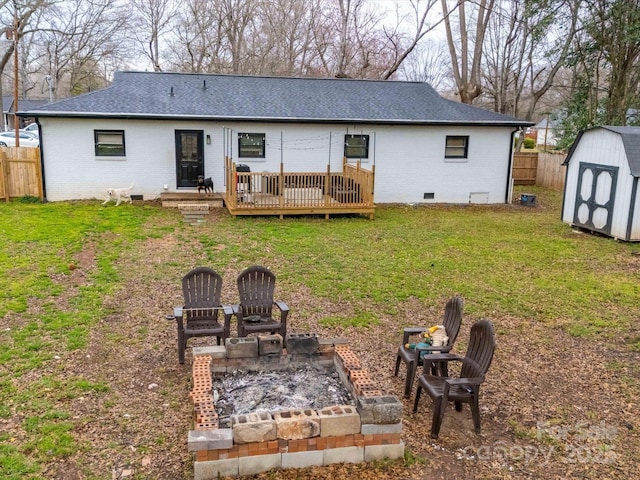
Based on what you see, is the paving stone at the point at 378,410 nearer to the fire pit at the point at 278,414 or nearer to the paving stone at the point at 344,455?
the fire pit at the point at 278,414

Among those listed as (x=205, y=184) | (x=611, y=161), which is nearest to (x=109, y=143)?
(x=205, y=184)

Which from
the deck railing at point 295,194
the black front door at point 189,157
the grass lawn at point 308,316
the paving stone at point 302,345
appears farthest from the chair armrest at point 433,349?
the black front door at point 189,157

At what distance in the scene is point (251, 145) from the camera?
17062 mm

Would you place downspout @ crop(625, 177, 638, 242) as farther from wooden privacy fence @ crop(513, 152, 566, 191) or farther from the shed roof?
wooden privacy fence @ crop(513, 152, 566, 191)

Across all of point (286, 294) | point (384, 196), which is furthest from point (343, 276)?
point (384, 196)

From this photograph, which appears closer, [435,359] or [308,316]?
[435,359]

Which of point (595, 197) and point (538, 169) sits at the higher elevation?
point (538, 169)

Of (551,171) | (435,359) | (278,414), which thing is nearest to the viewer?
(278,414)

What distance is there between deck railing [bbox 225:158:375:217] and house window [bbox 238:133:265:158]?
1.88 m

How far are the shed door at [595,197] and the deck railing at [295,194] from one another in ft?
17.9

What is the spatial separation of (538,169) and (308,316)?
65.5ft

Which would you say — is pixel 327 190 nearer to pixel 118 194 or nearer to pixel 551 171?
pixel 118 194

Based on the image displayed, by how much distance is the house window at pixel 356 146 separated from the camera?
17.7 m

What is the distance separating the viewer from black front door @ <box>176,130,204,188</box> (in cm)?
1666
